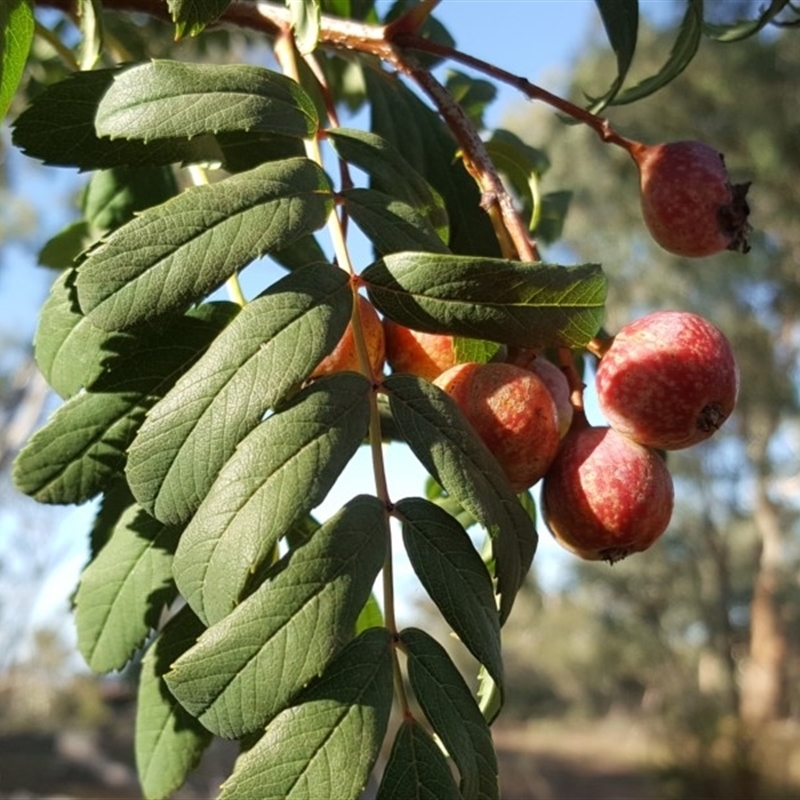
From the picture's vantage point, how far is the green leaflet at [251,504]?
0.58 m

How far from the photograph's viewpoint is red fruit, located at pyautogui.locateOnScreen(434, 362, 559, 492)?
2.30ft

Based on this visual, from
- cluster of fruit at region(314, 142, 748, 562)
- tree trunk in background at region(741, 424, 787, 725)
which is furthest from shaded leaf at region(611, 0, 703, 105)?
tree trunk in background at region(741, 424, 787, 725)

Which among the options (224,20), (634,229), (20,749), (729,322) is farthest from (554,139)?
(224,20)

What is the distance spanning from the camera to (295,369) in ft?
2.04

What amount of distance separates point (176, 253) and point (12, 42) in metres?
0.25

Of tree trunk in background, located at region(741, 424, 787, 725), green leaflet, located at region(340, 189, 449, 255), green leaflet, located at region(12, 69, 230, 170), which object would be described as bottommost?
tree trunk in background, located at region(741, 424, 787, 725)

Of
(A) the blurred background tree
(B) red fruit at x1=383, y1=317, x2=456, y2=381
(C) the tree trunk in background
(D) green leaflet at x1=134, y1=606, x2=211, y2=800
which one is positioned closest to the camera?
(B) red fruit at x1=383, y1=317, x2=456, y2=381

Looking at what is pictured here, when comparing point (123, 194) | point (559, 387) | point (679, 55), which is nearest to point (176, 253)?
point (559, 387)

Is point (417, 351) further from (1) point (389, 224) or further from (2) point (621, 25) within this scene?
(2) point (621, 25)

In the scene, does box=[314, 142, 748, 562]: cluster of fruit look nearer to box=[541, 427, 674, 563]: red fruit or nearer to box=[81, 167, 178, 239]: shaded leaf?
box=[541, 427, 674, 563]: red fruit

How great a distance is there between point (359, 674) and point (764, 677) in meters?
16.6

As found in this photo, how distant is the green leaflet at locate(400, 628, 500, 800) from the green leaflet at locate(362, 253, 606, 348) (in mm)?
206

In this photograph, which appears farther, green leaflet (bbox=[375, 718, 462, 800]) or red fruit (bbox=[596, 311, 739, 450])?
red fruit (bbox=[596, 311, 739, 450])

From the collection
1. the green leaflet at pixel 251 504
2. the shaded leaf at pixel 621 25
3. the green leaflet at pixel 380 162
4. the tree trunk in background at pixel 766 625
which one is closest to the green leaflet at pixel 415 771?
the green leaflet at pixel 251 504
